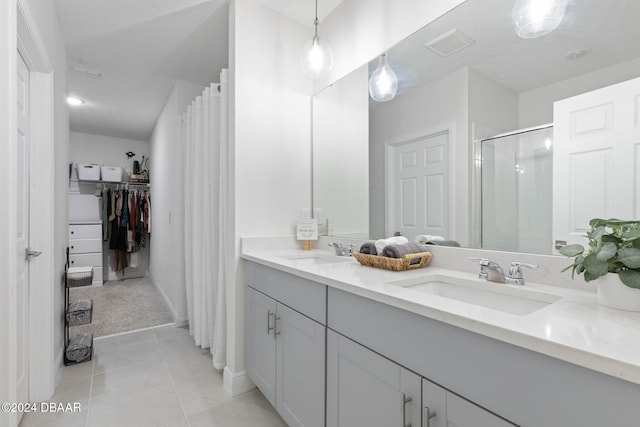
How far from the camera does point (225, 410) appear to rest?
69.7 inches

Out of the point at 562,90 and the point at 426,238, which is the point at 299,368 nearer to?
the point at 426,238

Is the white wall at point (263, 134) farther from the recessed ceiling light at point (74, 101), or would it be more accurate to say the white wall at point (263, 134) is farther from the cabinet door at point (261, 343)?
the recessed ceiling light at point (74, 101)

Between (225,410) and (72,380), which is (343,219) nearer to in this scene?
(225,410)

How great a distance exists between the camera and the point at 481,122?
4.27ft

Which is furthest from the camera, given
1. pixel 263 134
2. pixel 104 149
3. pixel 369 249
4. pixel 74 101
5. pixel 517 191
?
pixel 104 149

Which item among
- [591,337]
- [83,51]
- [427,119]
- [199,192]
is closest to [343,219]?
[427,119]

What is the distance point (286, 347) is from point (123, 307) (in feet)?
10.2

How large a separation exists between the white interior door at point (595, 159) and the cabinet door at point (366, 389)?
2.41 ft

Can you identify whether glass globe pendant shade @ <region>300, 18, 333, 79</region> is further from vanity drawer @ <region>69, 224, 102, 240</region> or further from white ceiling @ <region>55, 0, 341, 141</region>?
vanity drawer @ <region>69, 224, 102, 240</region>

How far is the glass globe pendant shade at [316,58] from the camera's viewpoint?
6.13 ft

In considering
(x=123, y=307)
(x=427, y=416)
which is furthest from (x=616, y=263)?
(x=123, y=307)

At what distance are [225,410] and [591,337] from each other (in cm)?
181

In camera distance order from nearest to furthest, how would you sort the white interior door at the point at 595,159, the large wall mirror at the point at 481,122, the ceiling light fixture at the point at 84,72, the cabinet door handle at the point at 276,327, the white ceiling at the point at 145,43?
the white interior door at the point at 595,159 → the large wall mirror at the point at 481,122 → the cabinet door handle at the point at 276,327 → the white ceiling at the point at 145,43 → the ceiling light fixture at the point at 84,72

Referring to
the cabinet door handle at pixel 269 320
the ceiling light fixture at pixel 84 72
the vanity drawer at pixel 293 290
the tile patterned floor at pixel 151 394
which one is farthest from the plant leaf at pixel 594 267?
the ceiling light fixture at pixel 84 72
